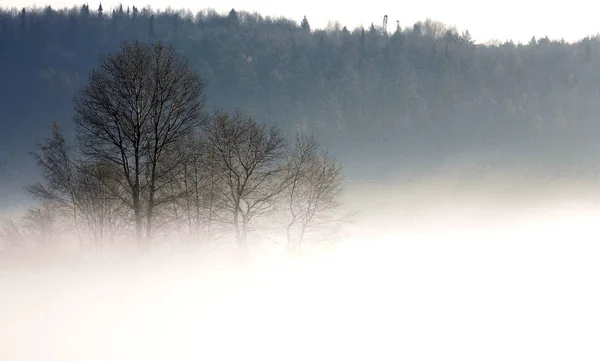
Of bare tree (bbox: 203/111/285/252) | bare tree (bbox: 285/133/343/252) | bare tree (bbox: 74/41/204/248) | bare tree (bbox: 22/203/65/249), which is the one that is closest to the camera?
bare tree (bbox: 74/41/204/248)

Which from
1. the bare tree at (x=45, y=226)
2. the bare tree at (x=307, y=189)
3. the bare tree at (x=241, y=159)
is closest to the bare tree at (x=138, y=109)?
the bare tree at (x=241, y=159)

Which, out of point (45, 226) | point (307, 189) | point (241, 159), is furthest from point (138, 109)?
point (45, 226)

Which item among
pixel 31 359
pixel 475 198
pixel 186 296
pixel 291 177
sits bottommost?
pixel 31 359

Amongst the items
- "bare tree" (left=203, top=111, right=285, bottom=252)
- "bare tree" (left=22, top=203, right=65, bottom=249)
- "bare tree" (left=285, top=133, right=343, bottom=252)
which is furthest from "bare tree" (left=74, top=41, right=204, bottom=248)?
"bare tree" (left=22, top=203, right=65, bottom=249)

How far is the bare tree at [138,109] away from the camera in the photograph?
22.8m

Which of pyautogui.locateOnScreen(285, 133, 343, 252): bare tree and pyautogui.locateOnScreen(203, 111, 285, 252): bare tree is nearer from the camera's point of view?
pyautogui.locateOnScreen(203, 111, 285, 252): bare tree

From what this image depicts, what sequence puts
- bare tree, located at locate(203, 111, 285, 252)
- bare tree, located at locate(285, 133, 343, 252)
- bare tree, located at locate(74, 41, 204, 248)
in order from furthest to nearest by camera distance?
bare tree, located at locate(285, 133, 343, 252) → bare tree, located at locate(203, 111, 285, 252) → bare tree, located at locate(74, 41, 204, 248)

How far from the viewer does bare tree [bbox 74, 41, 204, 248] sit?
74.9 ft

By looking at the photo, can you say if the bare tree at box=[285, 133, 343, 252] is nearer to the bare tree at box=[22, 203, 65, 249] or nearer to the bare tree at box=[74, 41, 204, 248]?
the bare tree at box=[74, 41, 204, 248]

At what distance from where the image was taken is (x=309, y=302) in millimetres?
20031

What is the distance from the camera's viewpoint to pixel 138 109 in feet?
76.0

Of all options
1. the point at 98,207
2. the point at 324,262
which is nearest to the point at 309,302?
the point at 324,262

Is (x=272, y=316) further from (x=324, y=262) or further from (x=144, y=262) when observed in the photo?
(x=324, y=262)

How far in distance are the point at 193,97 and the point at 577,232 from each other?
1241 inches
